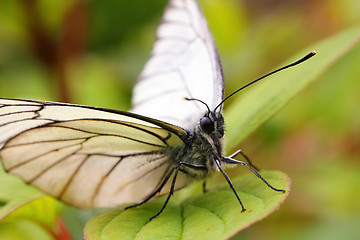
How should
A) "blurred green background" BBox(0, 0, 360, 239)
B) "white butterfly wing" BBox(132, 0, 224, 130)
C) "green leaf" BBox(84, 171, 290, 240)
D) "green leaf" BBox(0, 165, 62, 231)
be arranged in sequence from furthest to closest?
"blurred green background" BBox(0, 0, 360, 239) < "white butterfly wing" BBox(132, 0, 224, 130) < "green leaf" BBox(0, 165, 62, 231) < "green leaf" BBox(84, 171, 290, 240)

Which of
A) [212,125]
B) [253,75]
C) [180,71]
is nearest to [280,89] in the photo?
[212,125]

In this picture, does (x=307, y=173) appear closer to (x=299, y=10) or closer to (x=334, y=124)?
(x=334, y=124)

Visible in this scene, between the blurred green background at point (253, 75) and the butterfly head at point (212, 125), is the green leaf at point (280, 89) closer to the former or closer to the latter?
the butterfly head at point (212, 125)

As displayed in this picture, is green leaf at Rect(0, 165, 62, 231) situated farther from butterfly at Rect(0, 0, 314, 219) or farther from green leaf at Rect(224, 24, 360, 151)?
green leaf at Rect(224, 24, 360, 151)

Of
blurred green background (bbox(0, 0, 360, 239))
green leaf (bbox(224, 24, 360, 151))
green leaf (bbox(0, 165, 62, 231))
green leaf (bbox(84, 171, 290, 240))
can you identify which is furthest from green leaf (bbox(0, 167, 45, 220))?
blurred green background (bbox(0, 0, 360, 239))

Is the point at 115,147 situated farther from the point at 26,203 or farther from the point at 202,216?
the point at 202,216

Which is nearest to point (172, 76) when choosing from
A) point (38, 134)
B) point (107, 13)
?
point (38, 134)

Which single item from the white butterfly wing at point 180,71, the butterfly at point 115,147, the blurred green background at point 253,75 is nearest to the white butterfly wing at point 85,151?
the butterfly at point 115,147
